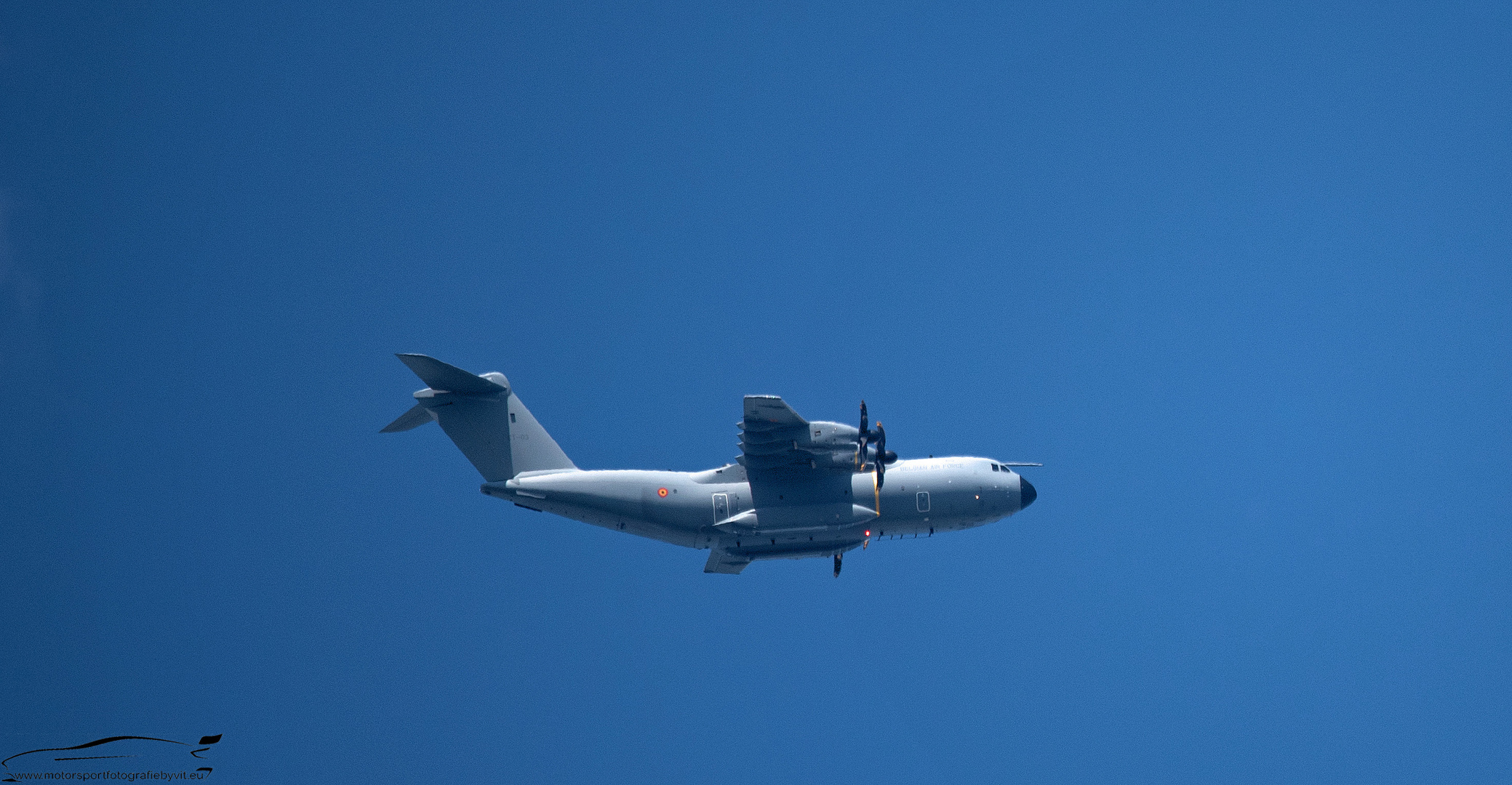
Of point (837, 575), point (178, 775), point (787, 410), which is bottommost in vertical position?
point (178, 775)

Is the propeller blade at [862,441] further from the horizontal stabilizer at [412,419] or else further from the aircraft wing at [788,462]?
the horizontal stabilizer at [412,419]

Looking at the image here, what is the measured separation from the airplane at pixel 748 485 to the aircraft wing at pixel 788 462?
0.04 m

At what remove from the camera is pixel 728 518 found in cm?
3862

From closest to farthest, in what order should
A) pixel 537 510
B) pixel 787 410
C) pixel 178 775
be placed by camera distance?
pixel 787 410 → pixel 537 510 → pixel 178 775

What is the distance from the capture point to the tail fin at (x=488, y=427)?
3972cm

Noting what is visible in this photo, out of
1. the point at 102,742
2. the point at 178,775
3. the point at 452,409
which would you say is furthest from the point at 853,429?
the point at 102,742

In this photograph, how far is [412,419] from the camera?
40312 mm

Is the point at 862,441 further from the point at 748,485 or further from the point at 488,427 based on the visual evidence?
the point at 488,427

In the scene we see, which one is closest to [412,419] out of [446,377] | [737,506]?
[446,377]

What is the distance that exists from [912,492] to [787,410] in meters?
6.04

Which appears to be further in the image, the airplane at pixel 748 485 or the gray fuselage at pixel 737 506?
the gray fuselage at pixel 737 506

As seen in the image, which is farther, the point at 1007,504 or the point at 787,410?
the point at 1007,504

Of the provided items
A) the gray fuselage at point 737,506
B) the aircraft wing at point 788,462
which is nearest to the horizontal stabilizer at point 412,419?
the gray fuselage at point 737,506

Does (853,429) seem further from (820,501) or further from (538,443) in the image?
(538,443)
